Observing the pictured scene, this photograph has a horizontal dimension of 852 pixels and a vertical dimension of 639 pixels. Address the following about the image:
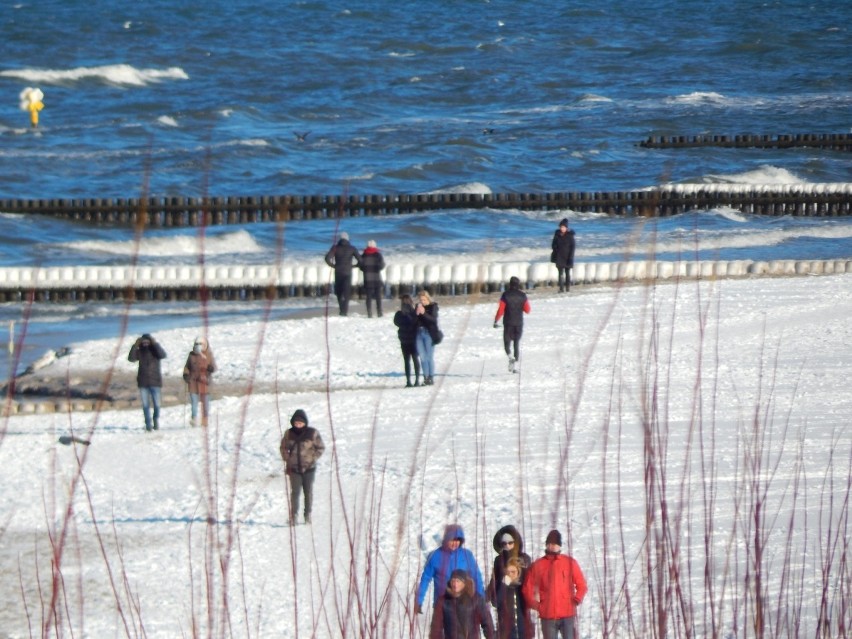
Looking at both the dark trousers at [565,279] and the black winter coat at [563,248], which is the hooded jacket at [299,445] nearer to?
the black winter coat at [563,248]

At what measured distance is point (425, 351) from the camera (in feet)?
59.4

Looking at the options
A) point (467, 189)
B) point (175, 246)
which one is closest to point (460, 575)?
point (175, 246)

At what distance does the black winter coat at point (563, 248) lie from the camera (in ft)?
79.3

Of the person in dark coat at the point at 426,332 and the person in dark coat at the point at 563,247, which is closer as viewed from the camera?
the person in dark coat at the point at 426,332

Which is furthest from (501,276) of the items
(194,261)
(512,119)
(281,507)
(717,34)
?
(717,34)

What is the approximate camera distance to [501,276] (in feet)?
93.6

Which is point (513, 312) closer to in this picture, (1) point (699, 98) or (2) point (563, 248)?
(2) point (563, 248)

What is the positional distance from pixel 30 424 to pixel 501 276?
12831 millimetres

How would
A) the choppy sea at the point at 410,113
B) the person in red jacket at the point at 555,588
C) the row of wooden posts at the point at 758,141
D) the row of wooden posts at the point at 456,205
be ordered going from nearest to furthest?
1. the person in red jacket at the point at 555,588
2. the choppy sea at the point at 410,113
3. the row of wooden posts at the point at 456,205
4. the row of wooden posts at the point at 758,141

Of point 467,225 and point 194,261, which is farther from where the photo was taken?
point 467,225

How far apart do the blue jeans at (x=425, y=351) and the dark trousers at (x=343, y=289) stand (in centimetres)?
433

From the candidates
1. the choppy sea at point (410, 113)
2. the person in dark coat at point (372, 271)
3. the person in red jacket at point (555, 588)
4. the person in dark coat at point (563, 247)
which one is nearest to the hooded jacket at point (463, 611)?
the person in red jacket at point (555, 588)

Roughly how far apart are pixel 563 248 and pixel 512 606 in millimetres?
18974

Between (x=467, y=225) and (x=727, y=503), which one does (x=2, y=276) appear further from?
(x=727, y=503)
